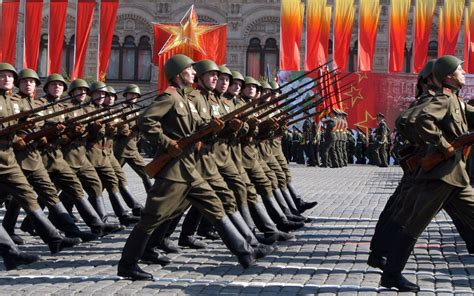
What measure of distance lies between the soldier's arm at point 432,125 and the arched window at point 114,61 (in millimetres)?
43368

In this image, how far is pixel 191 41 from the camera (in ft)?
97.3

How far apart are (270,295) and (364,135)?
28.5 metres

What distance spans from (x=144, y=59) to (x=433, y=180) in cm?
4350

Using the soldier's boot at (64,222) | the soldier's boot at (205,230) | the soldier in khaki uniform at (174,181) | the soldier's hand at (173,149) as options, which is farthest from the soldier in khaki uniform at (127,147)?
the soldier's hand at (173,149)

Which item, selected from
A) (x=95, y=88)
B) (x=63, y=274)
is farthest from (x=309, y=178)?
(x=63, y=274)

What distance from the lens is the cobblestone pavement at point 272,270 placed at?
6.98 meters

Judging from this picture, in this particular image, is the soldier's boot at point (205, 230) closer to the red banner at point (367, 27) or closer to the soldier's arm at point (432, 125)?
the soldier's arm at point (432, 125)

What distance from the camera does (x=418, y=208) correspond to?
6859mm

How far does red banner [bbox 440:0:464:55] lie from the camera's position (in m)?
31.2

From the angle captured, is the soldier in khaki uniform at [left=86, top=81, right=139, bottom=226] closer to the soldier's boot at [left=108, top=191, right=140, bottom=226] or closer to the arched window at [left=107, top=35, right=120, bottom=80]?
the soldier's boot at [left=108, top=191, right=140, bottom=226]

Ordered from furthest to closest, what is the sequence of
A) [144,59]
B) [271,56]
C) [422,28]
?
[144,59] → [271,56] → [422,28]

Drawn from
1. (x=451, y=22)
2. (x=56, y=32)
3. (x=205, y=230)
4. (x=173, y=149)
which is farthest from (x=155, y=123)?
(x=451, y=22)

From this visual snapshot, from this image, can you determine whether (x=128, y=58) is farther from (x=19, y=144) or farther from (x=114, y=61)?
(x=19, y=144)

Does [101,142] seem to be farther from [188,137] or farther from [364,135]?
[364,135]
